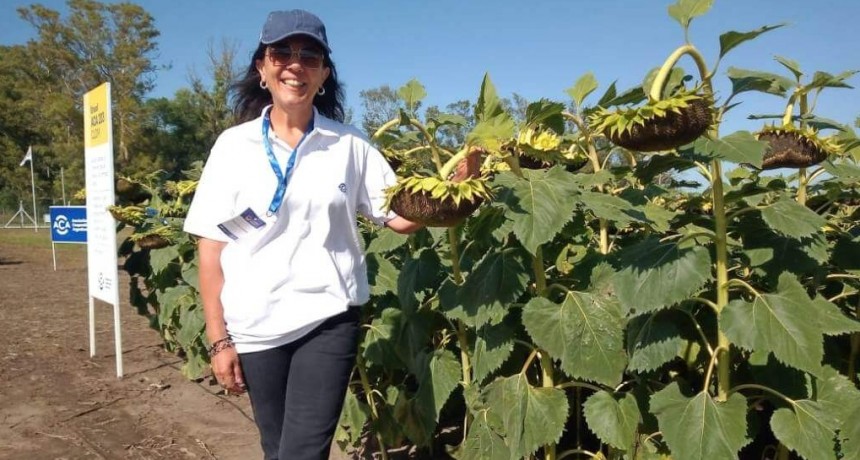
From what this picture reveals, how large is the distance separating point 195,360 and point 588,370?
10.7 ft

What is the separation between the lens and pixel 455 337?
2.67 metres

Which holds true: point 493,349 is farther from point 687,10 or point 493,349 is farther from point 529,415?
point 687,10

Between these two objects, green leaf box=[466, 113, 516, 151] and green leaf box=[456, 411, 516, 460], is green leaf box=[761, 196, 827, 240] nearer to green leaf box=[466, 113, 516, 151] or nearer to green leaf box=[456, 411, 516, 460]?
green leaf box=[466, 113, 516, 151]

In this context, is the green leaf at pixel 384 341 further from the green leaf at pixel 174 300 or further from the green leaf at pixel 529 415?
the green leaf at pixel 174 300

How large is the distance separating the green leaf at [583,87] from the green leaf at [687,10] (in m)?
0.61

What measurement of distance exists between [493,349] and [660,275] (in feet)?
1.83

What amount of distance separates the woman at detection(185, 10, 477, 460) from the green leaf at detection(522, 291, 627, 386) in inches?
17.3

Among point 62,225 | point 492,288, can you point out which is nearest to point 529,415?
point 492,288

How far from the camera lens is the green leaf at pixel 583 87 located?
215 cm

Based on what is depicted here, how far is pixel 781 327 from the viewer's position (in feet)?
5.19

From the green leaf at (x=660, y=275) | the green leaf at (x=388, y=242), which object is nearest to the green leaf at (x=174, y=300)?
the green leaf at (x=388, y=242)

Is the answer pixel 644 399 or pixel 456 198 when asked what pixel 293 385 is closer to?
pixel 456 198

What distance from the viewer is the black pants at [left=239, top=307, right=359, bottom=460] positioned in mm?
1876

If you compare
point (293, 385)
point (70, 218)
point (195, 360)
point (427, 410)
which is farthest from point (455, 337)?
point (70, 218)
